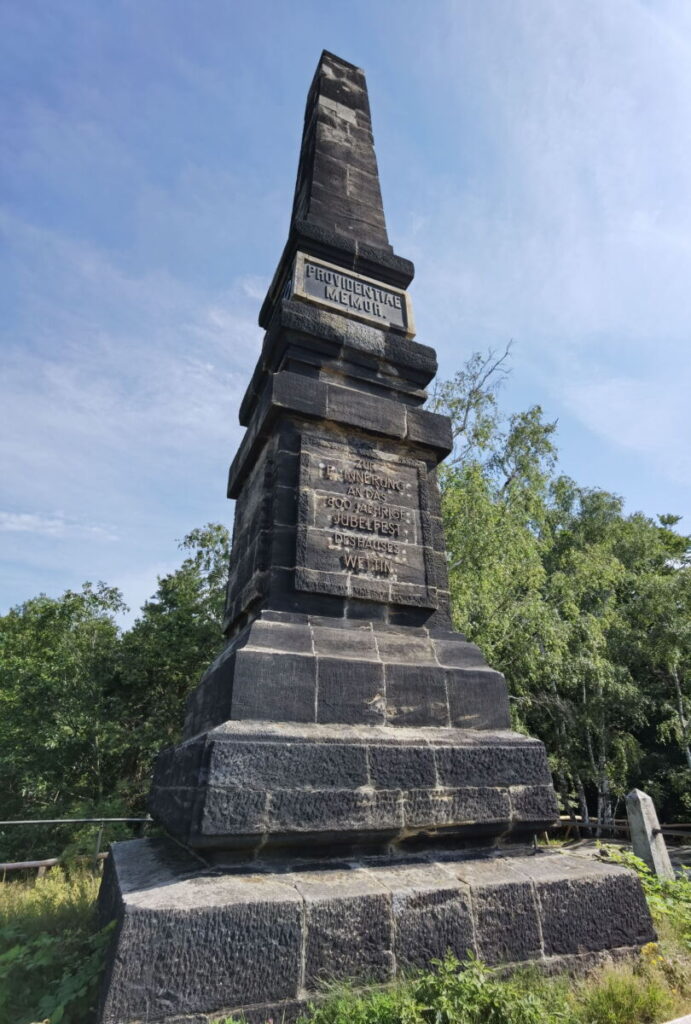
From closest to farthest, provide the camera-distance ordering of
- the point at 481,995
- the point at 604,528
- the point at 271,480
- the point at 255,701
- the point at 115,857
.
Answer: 1. the point at 481,995
2. the point at 255,701
3. the point at 115,857
4. the point at 271,480
5. the point at 604,528

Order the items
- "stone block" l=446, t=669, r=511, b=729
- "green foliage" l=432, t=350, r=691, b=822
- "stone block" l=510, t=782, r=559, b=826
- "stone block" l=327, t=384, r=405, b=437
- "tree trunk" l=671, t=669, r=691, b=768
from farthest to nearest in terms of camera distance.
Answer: "tree trunk" l=671, t=669, r=691, b=768 → "green foliage" l=432, t=350, r=691, b=822 → "stone block" l=327, t=384, r=405, b=437 → "stone block" l=446, t=669, r=511, b=729 → "stone block" l=510, t=782, r=559, b=826

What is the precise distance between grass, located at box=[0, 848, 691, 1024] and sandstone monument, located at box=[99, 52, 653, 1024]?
0.15 meters

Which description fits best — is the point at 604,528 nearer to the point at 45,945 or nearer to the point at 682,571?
the point at 682,571

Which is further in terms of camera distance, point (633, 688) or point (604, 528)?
point (604, 528)

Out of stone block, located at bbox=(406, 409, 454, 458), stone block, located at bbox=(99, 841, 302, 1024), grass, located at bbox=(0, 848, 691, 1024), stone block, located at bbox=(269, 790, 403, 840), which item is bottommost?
grass, located at bbox=(0, 848, 691, 1024)

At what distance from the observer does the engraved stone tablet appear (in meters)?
5.20

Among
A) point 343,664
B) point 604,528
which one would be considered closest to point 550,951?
point 343,664

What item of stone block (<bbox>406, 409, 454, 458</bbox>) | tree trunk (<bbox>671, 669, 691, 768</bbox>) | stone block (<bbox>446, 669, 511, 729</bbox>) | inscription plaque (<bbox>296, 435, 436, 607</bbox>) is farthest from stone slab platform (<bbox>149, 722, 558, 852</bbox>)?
tree trunk (<bbox>671, 669, 691, 768</bbox>)

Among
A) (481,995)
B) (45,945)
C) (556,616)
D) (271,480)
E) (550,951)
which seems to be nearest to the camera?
(481,995)

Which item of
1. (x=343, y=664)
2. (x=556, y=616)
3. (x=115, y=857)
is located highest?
(x=556, y=616)

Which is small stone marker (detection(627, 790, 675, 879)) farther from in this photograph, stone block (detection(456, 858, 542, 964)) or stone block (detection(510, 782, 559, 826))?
stone block (detection(456, 858, 542, 964))

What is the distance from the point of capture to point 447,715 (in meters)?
3.60

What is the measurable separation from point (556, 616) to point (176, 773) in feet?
44.8

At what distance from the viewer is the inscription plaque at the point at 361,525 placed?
396 centimetres
